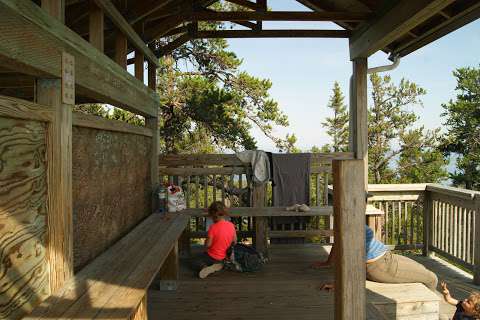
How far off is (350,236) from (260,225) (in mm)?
3999

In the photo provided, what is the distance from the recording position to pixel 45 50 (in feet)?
7.66

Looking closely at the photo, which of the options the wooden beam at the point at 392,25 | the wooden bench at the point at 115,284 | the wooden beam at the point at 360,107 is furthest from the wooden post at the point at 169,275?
the wooden beam at the point at 360,107

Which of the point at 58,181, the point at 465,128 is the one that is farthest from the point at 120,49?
the point at 465,128

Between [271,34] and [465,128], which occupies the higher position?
[271,34]

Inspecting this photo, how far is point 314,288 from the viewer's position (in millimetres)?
4375

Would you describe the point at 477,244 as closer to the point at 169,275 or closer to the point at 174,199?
the point at 169,275

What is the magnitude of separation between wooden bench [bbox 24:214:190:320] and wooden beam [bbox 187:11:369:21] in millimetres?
3053

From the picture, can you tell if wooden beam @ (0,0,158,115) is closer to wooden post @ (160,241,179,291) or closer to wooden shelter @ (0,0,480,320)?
wooden shelter @ (0,0,480,320)

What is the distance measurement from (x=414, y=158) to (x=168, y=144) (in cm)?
1595

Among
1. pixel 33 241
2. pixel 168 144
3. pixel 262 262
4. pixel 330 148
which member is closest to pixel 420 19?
pixel 262 262

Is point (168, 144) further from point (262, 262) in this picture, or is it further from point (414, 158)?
point (414, 158)

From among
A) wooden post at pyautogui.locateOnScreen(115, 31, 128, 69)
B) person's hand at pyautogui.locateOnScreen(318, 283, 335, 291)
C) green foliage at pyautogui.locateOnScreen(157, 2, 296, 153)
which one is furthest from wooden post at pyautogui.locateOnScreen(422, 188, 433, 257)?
wooden post at pyautogui.locateOnScreen(115, 31, 128, 69)

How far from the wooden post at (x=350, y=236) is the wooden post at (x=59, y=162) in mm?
1611

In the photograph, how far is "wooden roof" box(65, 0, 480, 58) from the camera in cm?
474
